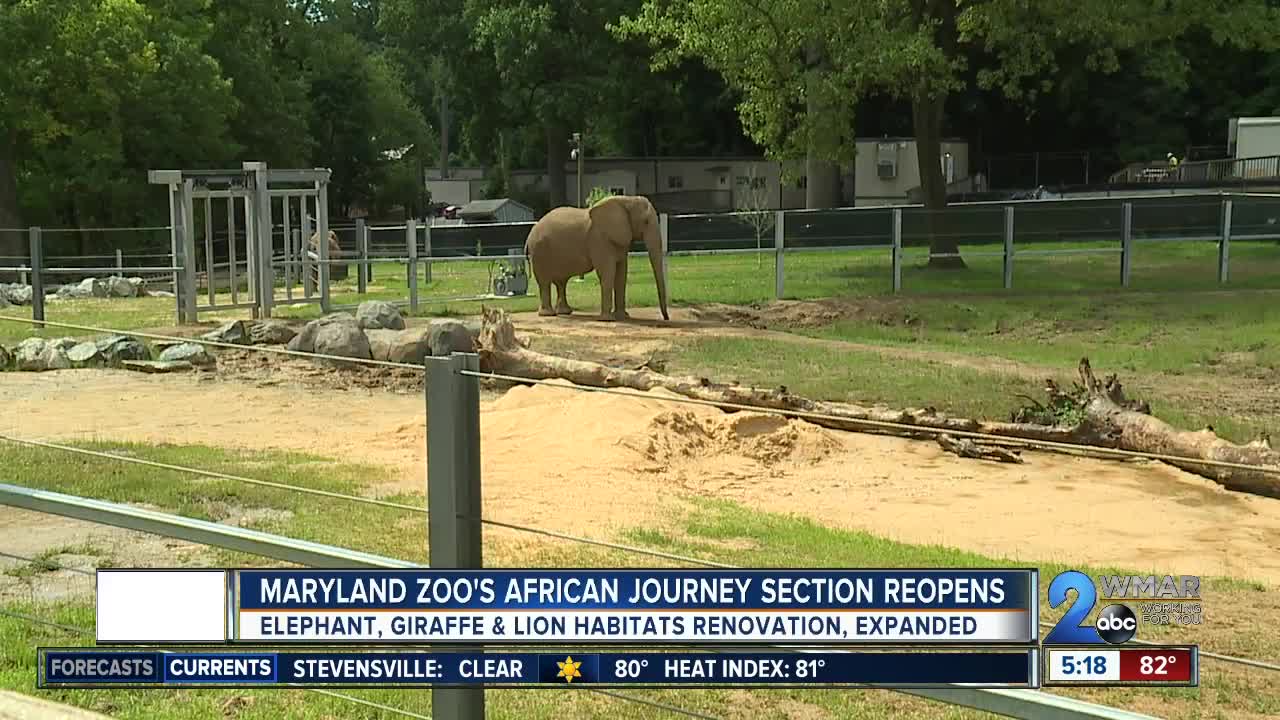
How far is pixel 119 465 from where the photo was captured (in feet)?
34.2

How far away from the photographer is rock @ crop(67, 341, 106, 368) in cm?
1742

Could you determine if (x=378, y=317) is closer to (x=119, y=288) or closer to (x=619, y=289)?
(x=619, y=289)

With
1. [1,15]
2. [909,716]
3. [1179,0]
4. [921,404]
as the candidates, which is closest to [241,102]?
[1,15]

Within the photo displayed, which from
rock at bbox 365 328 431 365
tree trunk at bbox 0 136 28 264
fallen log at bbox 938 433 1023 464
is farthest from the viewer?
Result: tree trunk at bbox 0 136 28 264

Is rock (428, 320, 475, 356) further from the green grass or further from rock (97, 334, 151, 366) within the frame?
the green grass

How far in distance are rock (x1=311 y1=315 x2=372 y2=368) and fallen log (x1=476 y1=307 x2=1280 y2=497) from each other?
A: 328cm

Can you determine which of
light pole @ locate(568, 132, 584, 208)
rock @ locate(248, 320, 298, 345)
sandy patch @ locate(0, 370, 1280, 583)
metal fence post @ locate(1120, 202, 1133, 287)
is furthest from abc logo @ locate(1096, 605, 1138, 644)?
light pole @ locate(568, 132, 584, 208)

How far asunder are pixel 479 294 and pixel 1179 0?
1537cm

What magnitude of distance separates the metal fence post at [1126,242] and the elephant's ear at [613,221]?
1019cm

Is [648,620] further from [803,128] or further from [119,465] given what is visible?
[803,128]

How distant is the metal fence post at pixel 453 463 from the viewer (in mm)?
4043

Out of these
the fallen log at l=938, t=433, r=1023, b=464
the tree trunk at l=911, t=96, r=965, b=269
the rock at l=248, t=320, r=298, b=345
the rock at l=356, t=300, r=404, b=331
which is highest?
the tree trunk at l=911, t=96, r=965, b=269

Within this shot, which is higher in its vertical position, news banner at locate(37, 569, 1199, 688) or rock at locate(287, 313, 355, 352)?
news banner at locate(37, 569, 1199, 688)

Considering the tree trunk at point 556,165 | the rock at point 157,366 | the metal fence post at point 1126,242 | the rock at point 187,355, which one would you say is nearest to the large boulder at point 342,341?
the rock at point 187,355
